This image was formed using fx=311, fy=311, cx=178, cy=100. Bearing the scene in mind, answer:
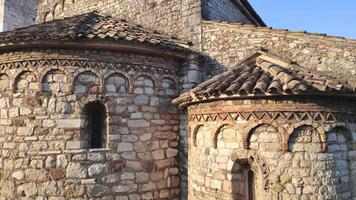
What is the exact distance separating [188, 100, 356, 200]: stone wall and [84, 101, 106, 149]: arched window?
→ 2.17 meters

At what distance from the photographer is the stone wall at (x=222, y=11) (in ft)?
23.7

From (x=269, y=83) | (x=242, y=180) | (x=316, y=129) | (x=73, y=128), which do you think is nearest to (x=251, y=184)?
(x=242, y=180)

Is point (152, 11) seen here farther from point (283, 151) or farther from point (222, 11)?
point (283, 151)

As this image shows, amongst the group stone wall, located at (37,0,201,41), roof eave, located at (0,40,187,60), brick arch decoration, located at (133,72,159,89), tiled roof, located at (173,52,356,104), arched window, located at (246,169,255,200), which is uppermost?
stone wall, located at (37,0,201,41)

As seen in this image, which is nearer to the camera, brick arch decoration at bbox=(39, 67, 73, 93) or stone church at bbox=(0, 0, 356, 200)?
stone church at bbox=(0, 0, 356, 200)

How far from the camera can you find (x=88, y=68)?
5.65 meters

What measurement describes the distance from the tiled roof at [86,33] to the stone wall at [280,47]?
73cm

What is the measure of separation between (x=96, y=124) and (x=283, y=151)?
10.9ft

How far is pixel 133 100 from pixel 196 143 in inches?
57.1

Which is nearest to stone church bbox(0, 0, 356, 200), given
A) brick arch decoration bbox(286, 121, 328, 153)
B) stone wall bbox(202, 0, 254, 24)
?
brick arch decoration bbox(286, 121, 328, 153)

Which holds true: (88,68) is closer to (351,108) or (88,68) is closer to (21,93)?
(21,93)

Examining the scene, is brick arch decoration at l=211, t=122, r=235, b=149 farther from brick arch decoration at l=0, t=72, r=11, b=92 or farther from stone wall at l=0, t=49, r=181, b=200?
brick arch decoration at l=0, t=72, r=11, b=92

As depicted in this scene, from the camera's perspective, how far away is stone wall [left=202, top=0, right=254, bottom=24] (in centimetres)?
724

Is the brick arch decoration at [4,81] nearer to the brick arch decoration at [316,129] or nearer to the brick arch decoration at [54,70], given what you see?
the brick arch decoration at [54,70]
